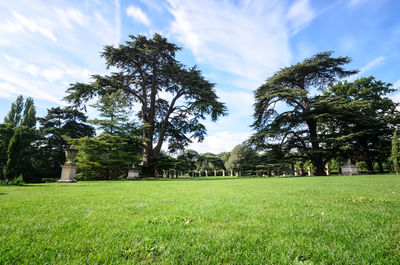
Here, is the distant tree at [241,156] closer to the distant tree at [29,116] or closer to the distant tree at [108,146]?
the distant tree at [108,146]

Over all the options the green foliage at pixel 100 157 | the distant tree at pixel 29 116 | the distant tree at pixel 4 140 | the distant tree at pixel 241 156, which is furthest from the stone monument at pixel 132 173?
the distant tree at pixel 29 116

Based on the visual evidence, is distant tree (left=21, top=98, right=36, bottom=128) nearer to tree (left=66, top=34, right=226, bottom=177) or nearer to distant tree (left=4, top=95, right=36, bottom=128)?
distant tree (left=4, top=95, right=36, bottom=128)

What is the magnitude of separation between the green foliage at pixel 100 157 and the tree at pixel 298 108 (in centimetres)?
1562

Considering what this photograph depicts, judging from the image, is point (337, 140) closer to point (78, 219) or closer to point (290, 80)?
point (290, 80)

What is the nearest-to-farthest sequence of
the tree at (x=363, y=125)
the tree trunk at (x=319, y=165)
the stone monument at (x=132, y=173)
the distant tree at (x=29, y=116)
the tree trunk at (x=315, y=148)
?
1. the stone monument at (x=132, y=173)
2. the tree at (x=363, y=125)
3. the tree trunk at (x=315, y=148)
4. the tree trunk at (x=319, y=165)
5. the distant tree at (x=29, y=116)

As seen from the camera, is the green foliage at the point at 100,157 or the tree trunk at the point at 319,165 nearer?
the green foliage at the point at 100,157

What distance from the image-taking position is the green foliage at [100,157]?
14492mm

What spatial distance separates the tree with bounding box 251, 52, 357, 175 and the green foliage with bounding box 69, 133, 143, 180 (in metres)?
15.6

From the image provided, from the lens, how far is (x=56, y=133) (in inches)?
1048

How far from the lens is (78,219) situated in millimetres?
2377

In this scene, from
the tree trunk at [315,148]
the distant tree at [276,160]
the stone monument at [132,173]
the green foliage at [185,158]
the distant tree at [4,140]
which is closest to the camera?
the stone monument at [132,173]

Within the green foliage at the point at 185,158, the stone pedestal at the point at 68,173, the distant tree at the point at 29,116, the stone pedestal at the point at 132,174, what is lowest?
the stone pedestal at the point at 132,174

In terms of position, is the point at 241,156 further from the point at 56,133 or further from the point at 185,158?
the point at 56,133

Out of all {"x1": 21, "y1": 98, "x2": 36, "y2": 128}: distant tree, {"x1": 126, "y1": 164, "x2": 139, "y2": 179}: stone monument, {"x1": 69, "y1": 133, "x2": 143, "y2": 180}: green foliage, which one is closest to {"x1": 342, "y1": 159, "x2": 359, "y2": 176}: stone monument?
{"x1": 69, "y1": 133, "x2": 143, "y2": 180}: green foliage
